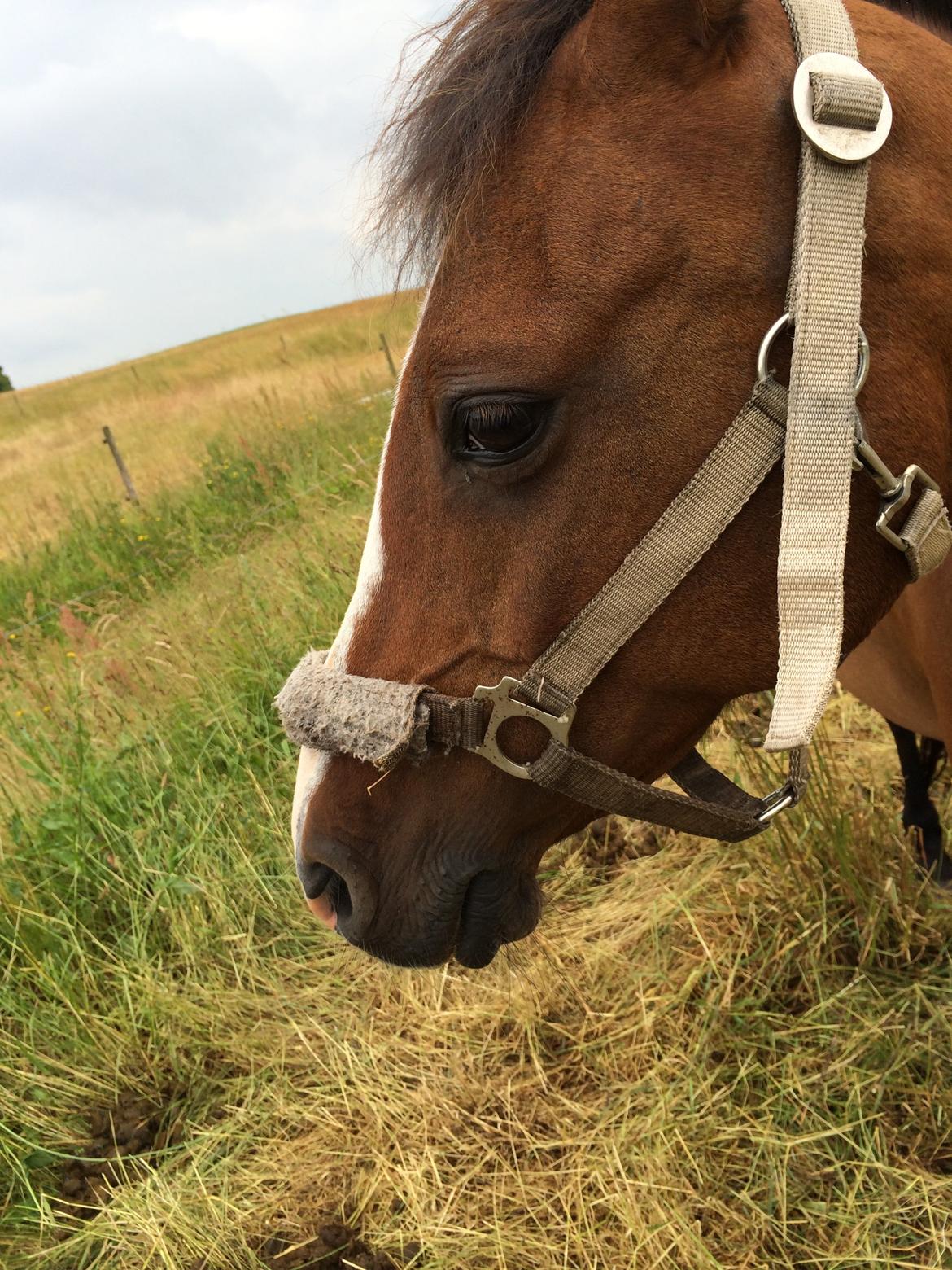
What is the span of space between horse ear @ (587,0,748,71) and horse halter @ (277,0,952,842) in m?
0.09

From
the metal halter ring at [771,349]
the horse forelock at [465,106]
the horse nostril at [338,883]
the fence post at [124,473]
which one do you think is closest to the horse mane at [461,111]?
the horse forelock at [465,106]

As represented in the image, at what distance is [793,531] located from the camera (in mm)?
1135

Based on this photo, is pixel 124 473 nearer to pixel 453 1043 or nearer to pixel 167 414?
pixel 167 414

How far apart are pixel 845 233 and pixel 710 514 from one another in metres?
0.38

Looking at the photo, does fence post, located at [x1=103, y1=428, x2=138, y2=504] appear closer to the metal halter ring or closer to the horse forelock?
the horse forelock

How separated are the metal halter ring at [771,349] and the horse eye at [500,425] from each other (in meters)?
0.28

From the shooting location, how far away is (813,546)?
1.13 meters

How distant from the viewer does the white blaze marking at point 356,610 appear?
1336 millimetres

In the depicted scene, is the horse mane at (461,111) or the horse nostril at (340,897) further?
the horse nostril at (340,897)

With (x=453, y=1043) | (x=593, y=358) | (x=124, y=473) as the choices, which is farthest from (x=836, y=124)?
(x=124, y=473)

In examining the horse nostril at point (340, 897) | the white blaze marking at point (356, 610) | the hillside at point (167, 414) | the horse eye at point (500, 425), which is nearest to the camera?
the horse eye at point (500, 425)

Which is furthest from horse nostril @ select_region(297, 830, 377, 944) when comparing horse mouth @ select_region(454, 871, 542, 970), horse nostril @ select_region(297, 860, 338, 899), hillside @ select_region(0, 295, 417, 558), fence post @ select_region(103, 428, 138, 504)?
fence post @ select_region(103, 428, 138, 504)

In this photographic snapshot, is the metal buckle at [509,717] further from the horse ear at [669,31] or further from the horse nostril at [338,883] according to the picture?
the horse ear at [669,31]

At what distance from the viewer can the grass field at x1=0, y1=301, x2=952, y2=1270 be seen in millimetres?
1963
